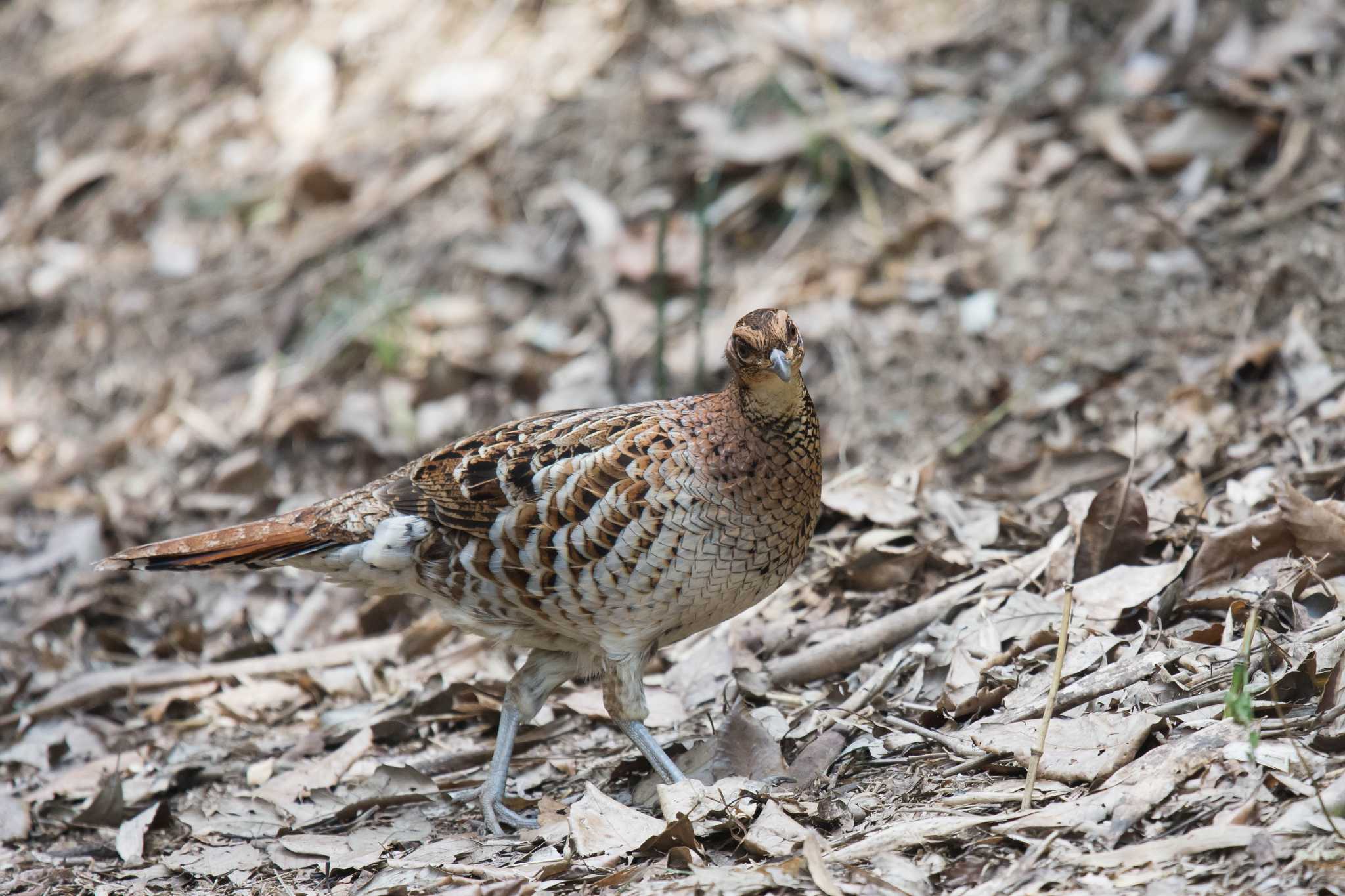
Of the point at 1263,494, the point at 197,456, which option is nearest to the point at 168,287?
the point at 197,456

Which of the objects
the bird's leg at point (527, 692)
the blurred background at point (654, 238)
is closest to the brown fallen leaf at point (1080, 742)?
the bird's leg at point (527, 692)

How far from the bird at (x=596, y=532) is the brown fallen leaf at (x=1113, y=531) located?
0.89m

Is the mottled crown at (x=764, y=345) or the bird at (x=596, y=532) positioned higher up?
the mottled crown at (x=764, y=345)

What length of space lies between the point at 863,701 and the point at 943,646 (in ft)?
1.07

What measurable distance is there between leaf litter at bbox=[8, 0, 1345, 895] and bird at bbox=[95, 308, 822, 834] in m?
0.38

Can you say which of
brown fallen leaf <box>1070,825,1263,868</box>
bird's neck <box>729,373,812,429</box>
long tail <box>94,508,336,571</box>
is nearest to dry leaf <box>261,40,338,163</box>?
long tail <box>94,508,336,571</box>

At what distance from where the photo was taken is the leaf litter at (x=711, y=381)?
3406 millimetres

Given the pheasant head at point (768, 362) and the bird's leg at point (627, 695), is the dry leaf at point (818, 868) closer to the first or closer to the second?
the bird's leg at point (627, 695)

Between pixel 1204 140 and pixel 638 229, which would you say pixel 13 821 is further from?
pixel 1204 140

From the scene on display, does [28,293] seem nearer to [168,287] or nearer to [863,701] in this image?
[168,287]

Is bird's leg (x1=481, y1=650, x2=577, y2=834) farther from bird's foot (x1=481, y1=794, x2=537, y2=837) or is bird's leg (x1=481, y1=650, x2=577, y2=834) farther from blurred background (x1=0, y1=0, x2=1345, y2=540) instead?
blurred background (x1=0, y1=0, x2=1345, y2=540)

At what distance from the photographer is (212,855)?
A: 402 centimetres

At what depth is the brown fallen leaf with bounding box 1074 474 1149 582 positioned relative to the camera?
4.11 meters

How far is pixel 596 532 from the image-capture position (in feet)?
12.5
